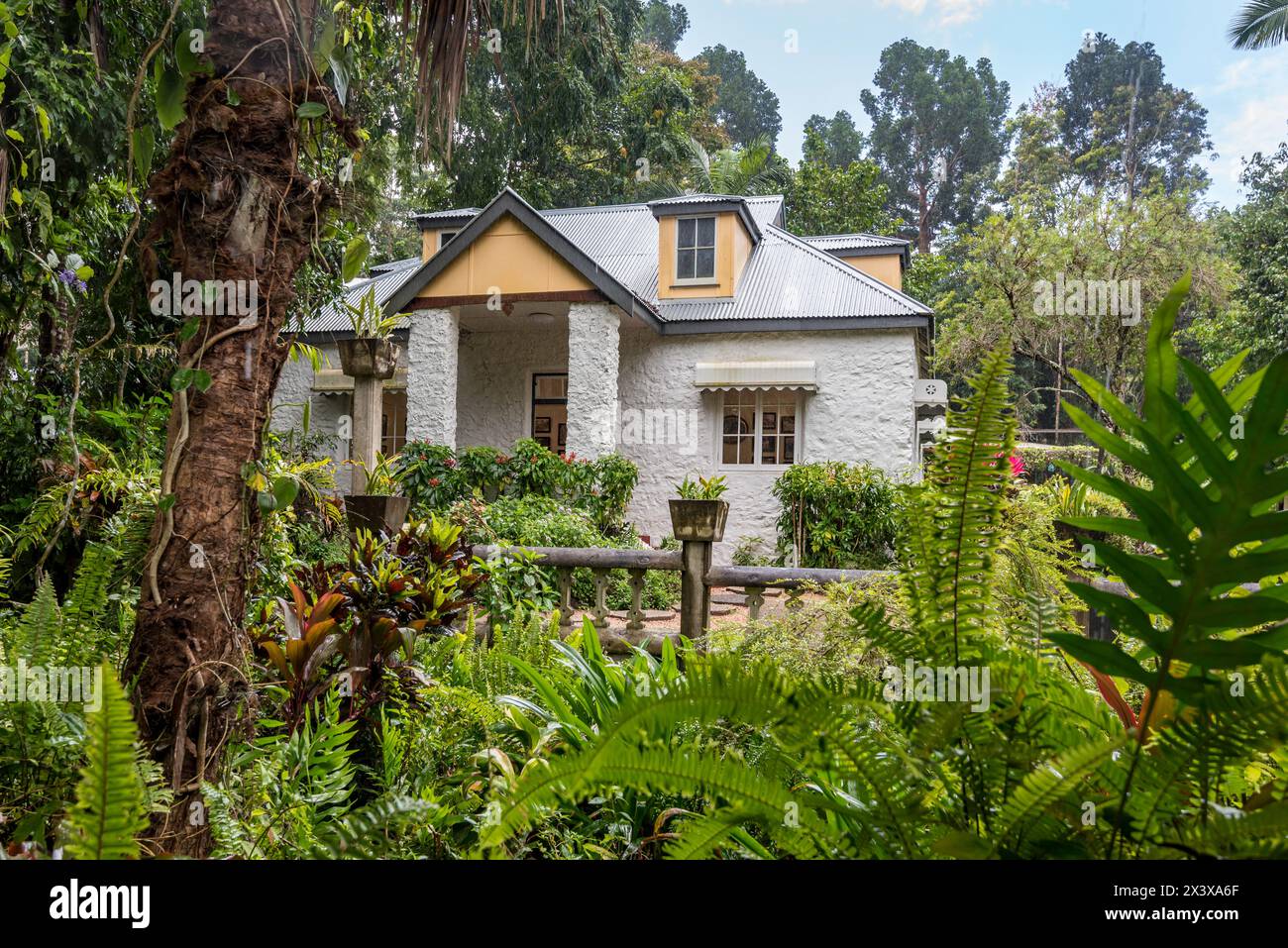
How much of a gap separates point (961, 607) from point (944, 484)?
0.34 ft

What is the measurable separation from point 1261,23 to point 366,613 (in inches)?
321

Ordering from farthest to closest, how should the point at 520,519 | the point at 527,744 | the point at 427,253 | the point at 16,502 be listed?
the point at 427,253 → the point at 520,519 → the point at 16,502 → the point at 527,744

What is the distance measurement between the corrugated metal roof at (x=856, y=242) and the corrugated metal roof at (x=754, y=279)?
2.84 ft

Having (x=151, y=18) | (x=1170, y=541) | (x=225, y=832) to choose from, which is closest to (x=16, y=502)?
(x=151, y=18)

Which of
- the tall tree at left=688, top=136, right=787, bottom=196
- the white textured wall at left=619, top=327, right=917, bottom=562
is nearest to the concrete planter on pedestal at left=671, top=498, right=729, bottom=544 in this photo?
the tall tree at left=688, top=136, right=787, bottom=196

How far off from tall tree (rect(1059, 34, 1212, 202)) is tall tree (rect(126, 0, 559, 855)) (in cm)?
957

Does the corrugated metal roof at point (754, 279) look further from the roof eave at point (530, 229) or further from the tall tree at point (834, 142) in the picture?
the tall tree at point (834, 142)

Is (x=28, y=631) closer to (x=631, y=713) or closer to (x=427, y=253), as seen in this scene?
(x=631, y=713)

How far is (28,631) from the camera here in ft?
3.68

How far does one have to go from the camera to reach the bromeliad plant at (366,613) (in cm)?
165

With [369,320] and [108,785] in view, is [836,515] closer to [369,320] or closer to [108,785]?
[369,320]

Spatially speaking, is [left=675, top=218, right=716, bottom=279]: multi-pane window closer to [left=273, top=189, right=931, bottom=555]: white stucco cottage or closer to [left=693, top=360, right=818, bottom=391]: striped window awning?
[left=273, top=189, right=931, bottom=555]: white stucco cottage

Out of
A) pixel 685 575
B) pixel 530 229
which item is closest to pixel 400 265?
pixel 530 229

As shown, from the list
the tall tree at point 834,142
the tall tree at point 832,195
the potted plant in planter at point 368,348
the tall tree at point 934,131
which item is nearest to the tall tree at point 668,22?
the potted plant in planter at point 368,348
